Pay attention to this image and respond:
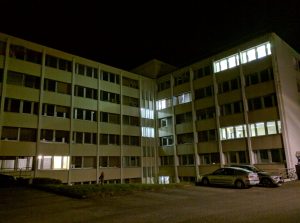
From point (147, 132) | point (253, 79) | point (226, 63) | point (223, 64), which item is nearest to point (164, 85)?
point (147, 132)

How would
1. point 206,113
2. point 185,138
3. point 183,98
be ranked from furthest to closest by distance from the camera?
point 183,98
point 185,138
point 206,113

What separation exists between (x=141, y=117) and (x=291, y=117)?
19.1m

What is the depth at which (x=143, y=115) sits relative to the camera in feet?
127

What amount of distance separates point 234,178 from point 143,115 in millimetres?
21281

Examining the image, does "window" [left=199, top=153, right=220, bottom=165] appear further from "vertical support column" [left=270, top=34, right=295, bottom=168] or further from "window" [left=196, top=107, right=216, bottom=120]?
"vertical support column" [left=270, top=34, right=295, bottom=168]

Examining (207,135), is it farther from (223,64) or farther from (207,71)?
(223,64)

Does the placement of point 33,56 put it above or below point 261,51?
above

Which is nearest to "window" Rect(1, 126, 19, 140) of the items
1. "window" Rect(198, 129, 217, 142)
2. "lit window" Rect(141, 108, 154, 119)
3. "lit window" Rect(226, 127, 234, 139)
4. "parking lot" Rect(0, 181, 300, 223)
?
"parking lot" Rect(0, 181, 300, 223)

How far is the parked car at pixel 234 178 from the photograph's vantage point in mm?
18531

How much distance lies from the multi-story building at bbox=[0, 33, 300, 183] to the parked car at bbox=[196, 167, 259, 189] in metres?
8.46

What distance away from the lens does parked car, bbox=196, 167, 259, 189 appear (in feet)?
60.8

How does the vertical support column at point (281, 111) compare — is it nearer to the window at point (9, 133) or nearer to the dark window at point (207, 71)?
the dark window at point (207, 71)

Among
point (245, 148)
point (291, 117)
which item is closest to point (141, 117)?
point (245, 148)

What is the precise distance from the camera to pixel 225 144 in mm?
31188
